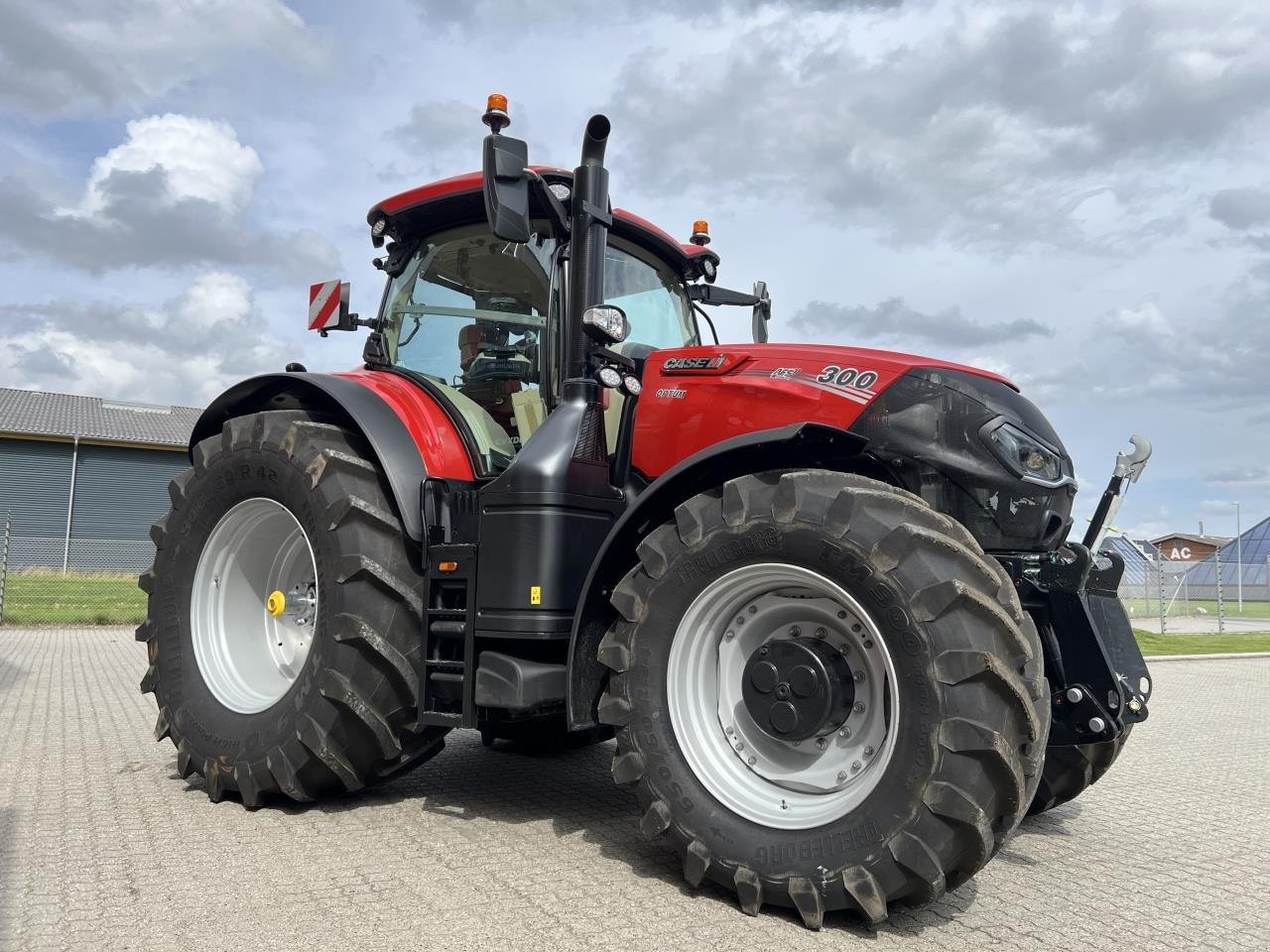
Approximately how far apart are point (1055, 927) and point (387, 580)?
263 cm

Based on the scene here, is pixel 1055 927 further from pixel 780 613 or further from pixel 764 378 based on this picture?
pixel 764 378

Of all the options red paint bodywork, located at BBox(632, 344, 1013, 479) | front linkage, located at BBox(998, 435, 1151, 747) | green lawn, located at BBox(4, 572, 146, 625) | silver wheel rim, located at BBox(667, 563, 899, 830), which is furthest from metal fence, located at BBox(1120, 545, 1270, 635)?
green lawn, located at BBox(4, 572, 146, 625)

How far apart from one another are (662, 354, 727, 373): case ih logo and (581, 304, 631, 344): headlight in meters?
0.23

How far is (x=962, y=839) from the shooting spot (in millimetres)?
2723

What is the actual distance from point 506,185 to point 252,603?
7.92 feet

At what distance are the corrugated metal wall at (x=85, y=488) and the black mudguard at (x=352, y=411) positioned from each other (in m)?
25.8

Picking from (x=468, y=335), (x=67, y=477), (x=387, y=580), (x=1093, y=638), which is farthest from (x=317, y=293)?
(x=67, y=477)

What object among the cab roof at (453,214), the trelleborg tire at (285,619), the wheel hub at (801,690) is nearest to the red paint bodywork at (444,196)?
the cab roof at (453,214)

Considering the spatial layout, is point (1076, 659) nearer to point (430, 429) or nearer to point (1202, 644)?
point (430, 429)

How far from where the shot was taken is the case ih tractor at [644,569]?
2.84 meters


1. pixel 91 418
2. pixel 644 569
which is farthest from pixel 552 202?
pixel 91 418

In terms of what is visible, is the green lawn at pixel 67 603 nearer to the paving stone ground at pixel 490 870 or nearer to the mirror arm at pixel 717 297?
the paving stone ground at pixel 490 870

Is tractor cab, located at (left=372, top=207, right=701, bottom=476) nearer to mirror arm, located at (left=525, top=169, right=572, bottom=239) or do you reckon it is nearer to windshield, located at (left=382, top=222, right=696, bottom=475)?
windshield, located at (left=382, top=222, right=696, bottom=475)

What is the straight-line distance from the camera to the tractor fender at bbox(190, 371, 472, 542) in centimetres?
408
